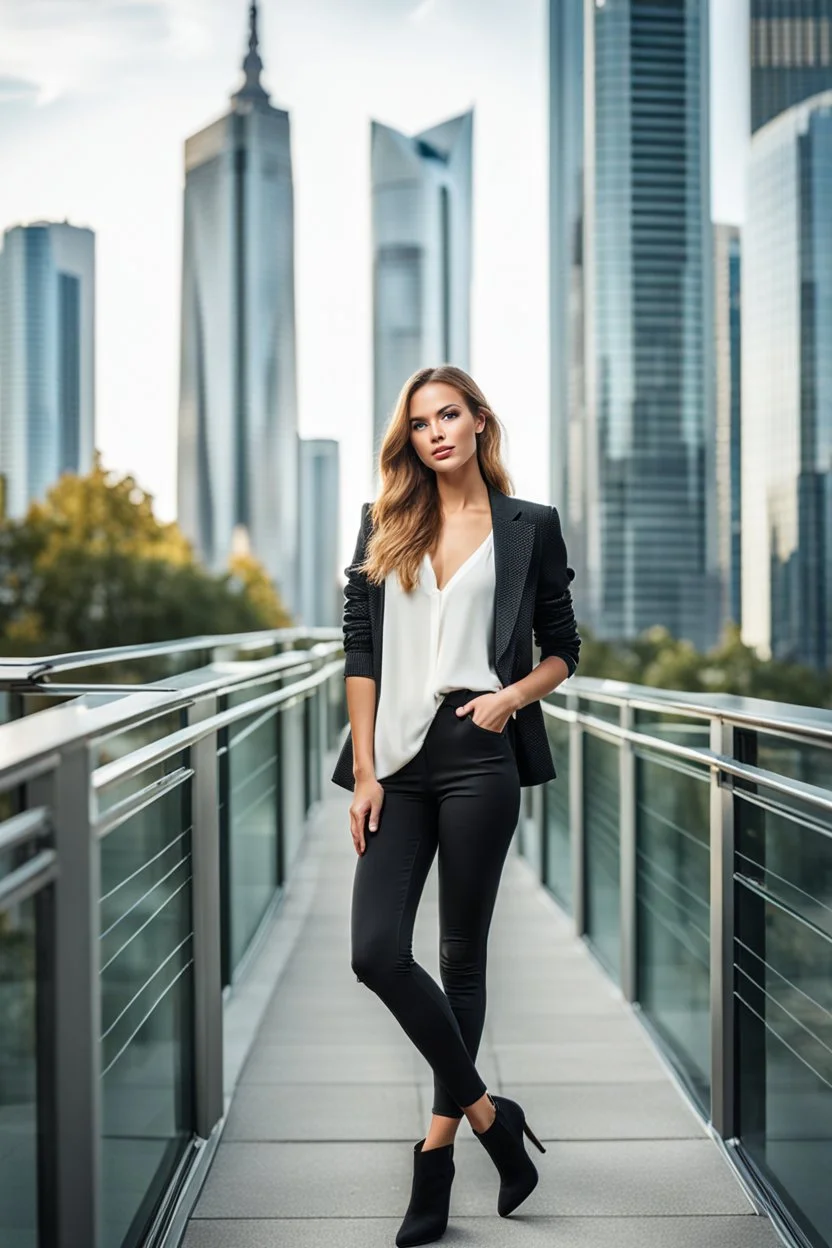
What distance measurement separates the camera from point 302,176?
139 metres

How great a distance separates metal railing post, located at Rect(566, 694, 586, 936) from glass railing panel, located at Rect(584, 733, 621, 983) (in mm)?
43

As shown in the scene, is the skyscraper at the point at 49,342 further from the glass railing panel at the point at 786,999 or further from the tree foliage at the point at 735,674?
the glass railing panel at the point at 786,999

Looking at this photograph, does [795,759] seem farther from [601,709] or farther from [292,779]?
[292,779]

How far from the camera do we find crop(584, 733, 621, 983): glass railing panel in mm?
4750

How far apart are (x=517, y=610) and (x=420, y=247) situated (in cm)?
12854

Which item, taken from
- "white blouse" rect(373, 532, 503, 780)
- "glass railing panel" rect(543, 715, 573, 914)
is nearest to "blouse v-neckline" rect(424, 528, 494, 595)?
"white blouse" rect(373, 532, 503, 780)

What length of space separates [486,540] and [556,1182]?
1.34 meters

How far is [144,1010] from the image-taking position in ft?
8.06

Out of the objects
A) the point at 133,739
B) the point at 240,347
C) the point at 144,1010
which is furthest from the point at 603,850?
the point at 240,347

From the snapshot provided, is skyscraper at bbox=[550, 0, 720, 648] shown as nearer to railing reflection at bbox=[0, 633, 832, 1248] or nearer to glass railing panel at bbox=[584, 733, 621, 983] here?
glass railing panel at bbox=[584, 733, 621, 983]

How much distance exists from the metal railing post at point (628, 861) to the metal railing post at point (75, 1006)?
108 inches

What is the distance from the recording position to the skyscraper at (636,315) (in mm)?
104625

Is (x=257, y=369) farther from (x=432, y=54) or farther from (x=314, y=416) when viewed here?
(x=432, y=54)

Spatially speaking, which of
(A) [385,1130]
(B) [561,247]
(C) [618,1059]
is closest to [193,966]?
(A) [385,1130]
